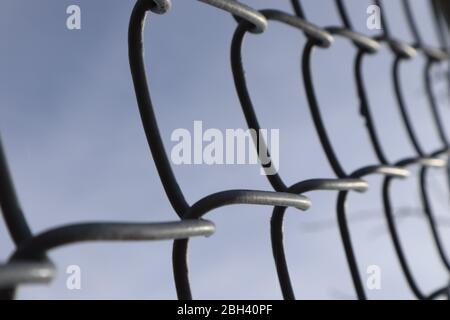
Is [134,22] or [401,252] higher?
[134,22]

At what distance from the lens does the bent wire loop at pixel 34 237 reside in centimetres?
28

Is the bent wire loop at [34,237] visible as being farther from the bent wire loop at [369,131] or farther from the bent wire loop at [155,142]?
the bent wire loop at [369,131]

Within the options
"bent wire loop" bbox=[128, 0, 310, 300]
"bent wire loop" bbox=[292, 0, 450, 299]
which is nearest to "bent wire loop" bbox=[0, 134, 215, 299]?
"bent wire loop" bbox=[128, 0, 310, 300]

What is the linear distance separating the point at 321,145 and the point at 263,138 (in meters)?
0.18

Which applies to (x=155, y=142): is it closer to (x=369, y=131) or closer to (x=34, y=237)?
(x=34, y=237)

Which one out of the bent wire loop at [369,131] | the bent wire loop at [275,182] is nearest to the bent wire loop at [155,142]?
the bent wire loop at [275,182]

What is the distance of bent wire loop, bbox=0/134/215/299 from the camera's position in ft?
0.92

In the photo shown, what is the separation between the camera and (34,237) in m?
0.31

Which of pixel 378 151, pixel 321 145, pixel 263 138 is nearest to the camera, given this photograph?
pixel 263 138

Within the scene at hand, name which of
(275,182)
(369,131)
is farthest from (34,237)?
(369,131)

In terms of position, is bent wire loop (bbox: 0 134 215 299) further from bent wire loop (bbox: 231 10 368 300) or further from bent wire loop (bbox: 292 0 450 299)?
bent wire loop (bbox: 292 0 450 299)
